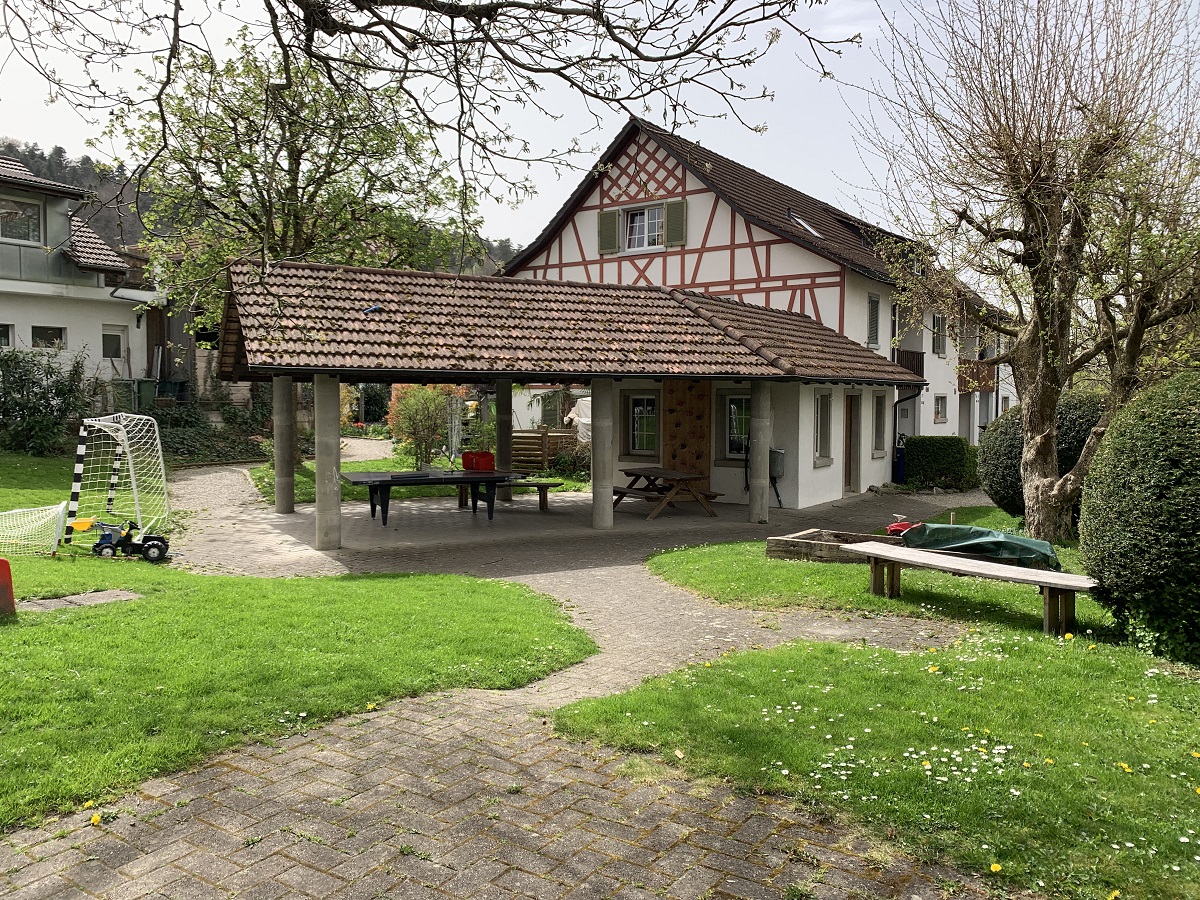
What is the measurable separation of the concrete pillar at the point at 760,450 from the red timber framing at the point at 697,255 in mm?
6335

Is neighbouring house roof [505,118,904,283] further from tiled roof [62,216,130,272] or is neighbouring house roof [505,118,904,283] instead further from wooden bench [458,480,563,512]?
tiled roof [62,216,130,272]

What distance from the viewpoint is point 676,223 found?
23.1m

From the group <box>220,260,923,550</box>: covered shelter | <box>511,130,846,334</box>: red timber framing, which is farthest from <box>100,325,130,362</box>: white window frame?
<box>220,260,923,550</box>: covered shelter

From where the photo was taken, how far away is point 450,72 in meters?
6.08

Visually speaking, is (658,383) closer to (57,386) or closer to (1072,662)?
(1072,662)

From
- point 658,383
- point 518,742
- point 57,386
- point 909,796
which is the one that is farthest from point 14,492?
point 909,796

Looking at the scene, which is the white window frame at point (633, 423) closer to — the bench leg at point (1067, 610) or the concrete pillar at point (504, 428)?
the concrete pillar at point (504, 428)

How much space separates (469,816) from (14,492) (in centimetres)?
1588

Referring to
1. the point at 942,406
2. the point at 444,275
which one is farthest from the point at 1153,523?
the point at 942,406

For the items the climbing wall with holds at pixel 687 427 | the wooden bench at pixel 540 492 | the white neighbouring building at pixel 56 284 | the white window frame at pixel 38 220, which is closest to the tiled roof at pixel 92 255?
the white neighbouring building at pixel 56 284

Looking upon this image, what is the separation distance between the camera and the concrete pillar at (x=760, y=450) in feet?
51.3

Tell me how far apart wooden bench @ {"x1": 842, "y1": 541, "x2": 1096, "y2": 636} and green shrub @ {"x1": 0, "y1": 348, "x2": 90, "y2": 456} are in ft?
67.0

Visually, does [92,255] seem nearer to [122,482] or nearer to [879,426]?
[122,482]

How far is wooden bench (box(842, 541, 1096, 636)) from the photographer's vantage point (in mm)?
7480
